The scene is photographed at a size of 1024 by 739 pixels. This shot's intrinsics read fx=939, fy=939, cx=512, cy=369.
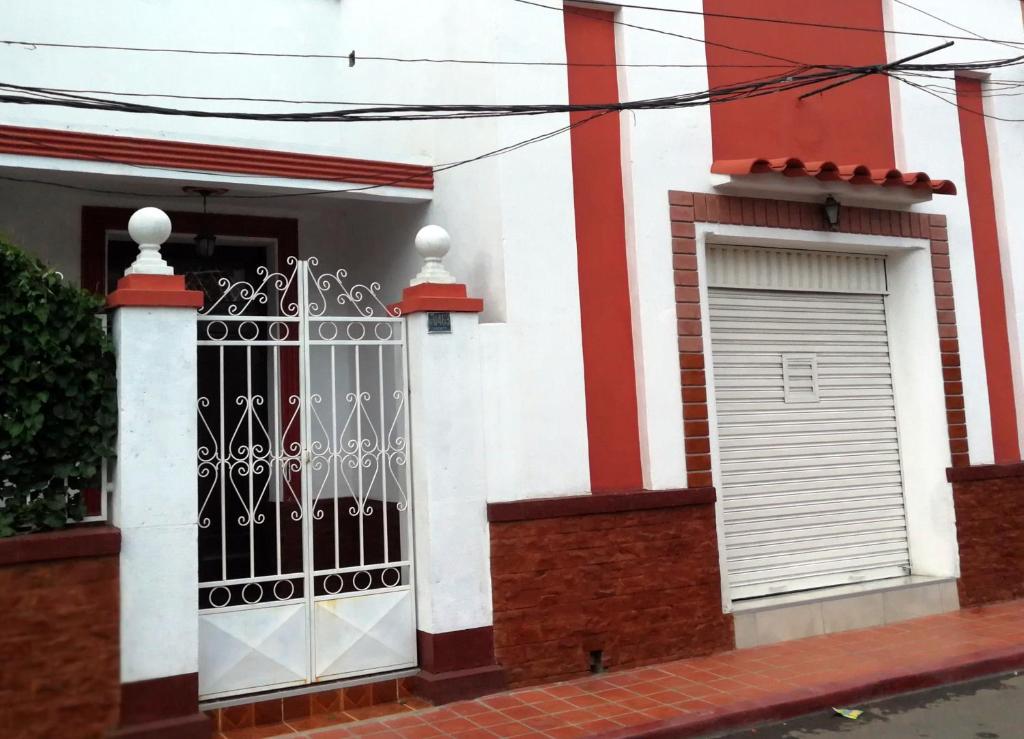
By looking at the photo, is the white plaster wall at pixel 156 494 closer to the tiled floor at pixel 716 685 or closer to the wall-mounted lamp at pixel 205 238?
the tiled floor at pixel 716 685

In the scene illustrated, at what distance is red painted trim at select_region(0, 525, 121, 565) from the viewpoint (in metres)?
4.87

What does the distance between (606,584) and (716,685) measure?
0.97m

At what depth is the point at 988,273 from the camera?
8781 mm

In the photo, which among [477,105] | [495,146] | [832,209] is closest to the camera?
[495,146]

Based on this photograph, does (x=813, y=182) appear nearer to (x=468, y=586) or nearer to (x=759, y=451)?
(x=759, y=451)

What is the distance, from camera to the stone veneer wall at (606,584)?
6234 millimetres

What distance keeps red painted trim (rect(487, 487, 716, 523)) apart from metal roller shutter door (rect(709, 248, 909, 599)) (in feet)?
2.32

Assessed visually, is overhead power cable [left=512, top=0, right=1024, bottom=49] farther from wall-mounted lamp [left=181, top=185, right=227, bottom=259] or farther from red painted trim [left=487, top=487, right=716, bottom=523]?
red painted trim [left=487, top=487, right=716, bottom=523]

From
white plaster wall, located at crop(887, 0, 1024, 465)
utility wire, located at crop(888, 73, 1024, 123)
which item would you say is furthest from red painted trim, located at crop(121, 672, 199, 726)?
utility wire, located at crop(888, 73, 1024, 123)

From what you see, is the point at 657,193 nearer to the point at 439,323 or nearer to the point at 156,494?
the point at 439,323

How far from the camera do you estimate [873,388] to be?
847cm

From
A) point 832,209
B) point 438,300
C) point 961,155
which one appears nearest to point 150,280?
point 438,300

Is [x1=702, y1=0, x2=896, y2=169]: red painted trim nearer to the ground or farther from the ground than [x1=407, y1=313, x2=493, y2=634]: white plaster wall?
farther from the ground

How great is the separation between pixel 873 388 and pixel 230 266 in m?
5.83
